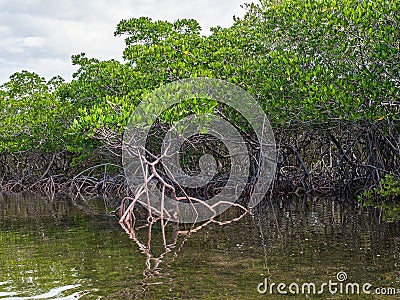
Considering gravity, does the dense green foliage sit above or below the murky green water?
above

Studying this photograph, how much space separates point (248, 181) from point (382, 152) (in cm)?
308

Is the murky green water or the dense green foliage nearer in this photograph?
the murky green water

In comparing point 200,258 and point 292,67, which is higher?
point 292,67

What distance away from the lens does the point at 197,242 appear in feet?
21.1

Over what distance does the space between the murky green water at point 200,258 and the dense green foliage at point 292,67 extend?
184 cm

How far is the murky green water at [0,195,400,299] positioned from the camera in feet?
14.2

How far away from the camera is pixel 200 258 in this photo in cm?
546

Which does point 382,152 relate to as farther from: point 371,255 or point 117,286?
point 117,286

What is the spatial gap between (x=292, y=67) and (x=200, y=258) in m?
5.20

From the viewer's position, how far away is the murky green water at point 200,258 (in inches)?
171

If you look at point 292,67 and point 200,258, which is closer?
point 200,258

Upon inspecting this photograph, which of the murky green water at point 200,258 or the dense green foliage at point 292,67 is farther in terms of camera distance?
the dense green foliage at point 292,67

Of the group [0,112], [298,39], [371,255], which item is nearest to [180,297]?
[371,255]

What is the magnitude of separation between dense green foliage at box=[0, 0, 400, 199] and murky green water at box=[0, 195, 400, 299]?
184 centimetres
